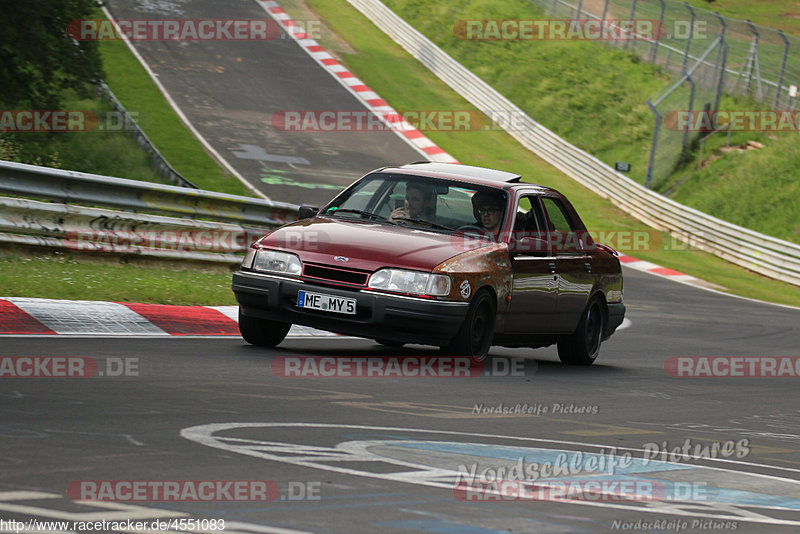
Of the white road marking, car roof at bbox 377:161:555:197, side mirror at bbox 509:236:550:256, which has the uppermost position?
car roof at bbox 377:161:555:197

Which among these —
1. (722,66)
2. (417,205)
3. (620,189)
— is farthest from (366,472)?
(722,66)

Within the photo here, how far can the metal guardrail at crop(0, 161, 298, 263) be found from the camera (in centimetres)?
1196

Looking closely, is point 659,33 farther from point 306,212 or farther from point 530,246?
point 306,212

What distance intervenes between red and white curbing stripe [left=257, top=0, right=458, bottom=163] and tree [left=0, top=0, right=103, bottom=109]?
11.7 metres

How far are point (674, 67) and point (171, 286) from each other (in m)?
27.6

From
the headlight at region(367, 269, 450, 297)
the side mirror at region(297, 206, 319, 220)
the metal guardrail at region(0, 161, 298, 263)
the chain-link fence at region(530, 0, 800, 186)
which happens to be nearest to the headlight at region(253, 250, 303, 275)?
the headlight at region(367, 269, 450, 297)

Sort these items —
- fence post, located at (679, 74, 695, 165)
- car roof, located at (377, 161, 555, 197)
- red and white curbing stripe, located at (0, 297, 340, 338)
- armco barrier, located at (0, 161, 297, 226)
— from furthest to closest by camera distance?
1. fence post, located at (679, 74, 695, 165)
2. armco barrier, located at (0, 161, 297, 226)
3. car roof, located at (377, 161, 555, 197)
4. red and white curbing stripe, located at (0, 297, 340, 338)

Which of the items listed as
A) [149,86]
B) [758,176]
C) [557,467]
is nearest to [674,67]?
[758,176]

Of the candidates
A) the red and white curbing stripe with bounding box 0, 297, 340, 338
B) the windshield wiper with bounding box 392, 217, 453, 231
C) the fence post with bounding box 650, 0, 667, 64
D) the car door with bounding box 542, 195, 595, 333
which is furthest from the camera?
the fence post with bounding box 650, 0, 667, 64

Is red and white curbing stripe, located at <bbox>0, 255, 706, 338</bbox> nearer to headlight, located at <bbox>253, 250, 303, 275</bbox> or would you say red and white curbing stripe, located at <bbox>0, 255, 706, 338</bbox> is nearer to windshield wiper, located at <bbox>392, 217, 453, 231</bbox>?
headlight, located at <bbox>253, 250, 303, 275</bbox>

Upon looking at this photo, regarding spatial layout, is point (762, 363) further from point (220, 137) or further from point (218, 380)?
point (220, 137)

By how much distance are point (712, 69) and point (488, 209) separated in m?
24.8

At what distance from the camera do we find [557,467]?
558 centimetres

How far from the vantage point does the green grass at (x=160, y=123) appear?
990 inches
